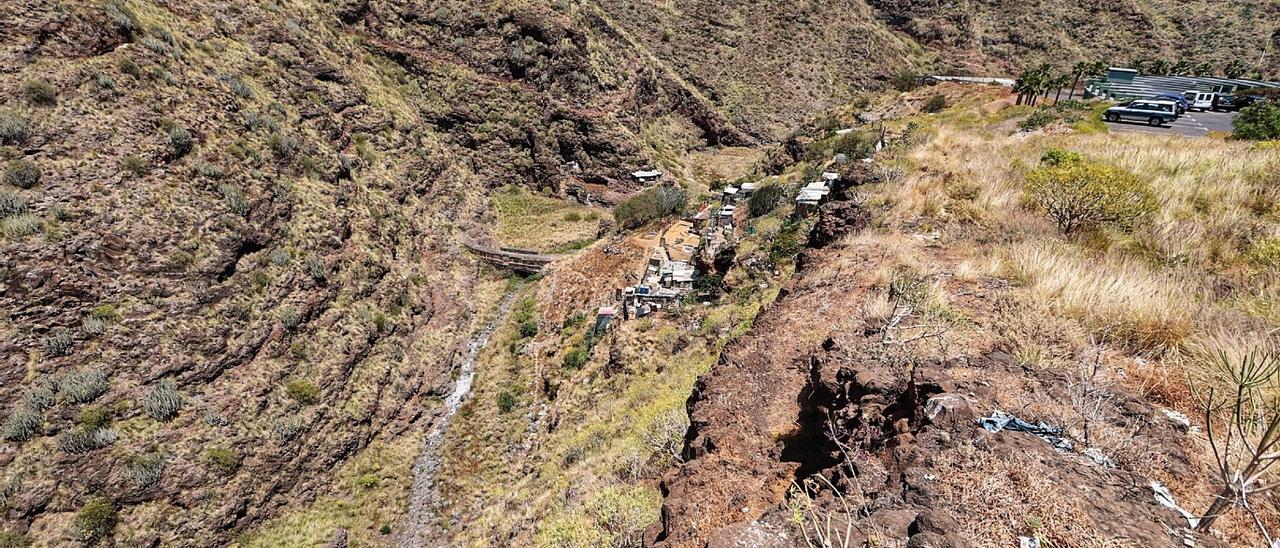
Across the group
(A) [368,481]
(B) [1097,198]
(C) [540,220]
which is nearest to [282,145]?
(A) [368,481]

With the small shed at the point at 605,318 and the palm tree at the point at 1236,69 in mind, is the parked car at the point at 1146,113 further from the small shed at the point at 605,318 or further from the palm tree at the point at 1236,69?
the palm tree at the point at 1236,69

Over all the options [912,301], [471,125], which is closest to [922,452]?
[912,301]

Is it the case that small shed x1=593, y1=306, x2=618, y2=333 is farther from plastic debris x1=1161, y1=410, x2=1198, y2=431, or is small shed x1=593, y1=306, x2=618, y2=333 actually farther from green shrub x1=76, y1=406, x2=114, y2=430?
plastic debris x1=1161, y1=410, x2=1198, y2=431

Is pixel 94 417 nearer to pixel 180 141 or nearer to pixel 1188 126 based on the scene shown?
pixel 180 141

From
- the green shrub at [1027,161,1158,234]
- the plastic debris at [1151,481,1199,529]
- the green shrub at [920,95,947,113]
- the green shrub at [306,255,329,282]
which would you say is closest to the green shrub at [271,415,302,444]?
the green shrub at [306,255,329,282]

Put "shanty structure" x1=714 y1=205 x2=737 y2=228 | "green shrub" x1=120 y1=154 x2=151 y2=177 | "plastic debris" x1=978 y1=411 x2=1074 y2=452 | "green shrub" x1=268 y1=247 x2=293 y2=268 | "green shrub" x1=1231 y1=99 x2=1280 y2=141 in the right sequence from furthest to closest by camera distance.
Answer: "shanty structure" x1=714 y1=205 x2=737 y2=228
"green shrub" x1=268 y1=247 x2=293 y2=268
"green shrub" x1=120 y1=154 x2=151 y2=177
"green shrub" x1=1231 y1=99 x2=1280 y2=141
"plastic debris" x1=978 y1=411 x2=1074 y2=452

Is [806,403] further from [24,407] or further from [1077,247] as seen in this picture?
[24,407]

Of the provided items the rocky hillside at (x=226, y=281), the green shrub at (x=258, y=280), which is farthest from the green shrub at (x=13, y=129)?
the green shrub at (x=258, y=280)
